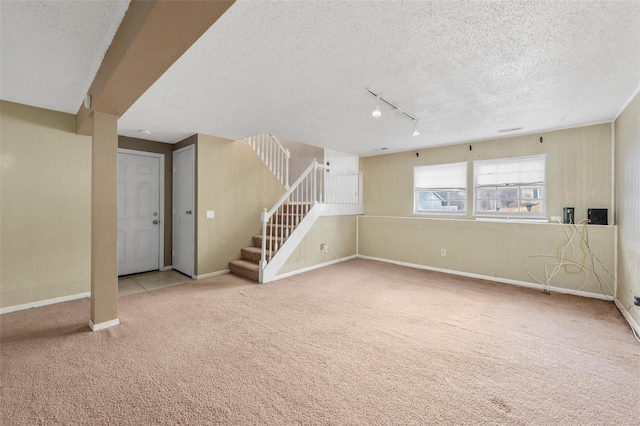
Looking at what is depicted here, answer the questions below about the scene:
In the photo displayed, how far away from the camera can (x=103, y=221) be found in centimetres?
271

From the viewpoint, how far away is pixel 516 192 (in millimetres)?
4543

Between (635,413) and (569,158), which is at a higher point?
(569,158)

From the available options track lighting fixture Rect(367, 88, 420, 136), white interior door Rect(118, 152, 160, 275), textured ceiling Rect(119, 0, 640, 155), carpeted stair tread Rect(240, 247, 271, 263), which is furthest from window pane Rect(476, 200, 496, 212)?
white interior door Rect(118, 152, 160, 275)

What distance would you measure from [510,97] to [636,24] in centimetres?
118

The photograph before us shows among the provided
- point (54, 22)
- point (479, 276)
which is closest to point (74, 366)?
point (54, 22)

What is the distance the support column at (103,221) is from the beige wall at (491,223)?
4724 mm

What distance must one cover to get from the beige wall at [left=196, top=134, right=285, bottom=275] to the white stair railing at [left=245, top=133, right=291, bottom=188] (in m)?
0.13

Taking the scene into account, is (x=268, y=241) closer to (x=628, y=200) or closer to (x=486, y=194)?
(x=486, y=194)

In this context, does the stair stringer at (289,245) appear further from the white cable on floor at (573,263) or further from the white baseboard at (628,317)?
the white baseboard at (628,317)

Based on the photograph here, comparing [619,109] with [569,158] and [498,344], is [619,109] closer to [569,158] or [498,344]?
[569,158]

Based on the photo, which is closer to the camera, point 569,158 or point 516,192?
point 569,158

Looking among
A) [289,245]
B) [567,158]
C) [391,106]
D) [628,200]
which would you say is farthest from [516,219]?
[289,245]

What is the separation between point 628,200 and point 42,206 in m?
6.85

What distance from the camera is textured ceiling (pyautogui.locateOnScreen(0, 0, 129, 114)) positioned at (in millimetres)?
1675
